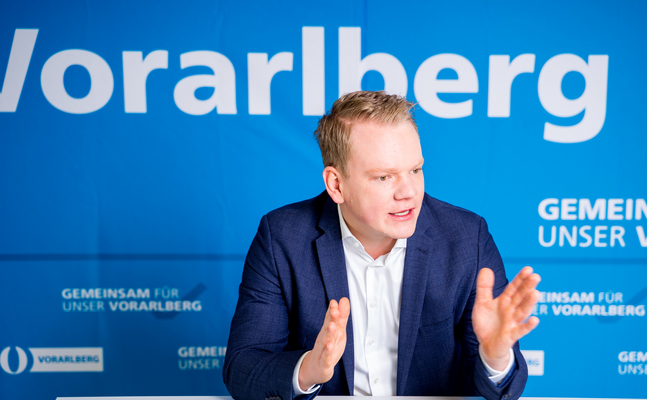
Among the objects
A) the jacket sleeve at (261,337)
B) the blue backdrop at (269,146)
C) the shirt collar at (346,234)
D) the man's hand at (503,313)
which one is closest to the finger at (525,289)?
the man's hand at (503,313)

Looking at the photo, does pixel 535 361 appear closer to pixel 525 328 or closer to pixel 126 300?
pixel 525 328

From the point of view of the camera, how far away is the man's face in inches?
55.8

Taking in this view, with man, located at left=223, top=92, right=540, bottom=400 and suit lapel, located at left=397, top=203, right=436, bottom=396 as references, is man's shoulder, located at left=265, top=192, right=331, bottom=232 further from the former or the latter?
suit lapel, located at left=397, top=203, right=436, bottom=396

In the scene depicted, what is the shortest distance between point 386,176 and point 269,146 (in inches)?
46.7

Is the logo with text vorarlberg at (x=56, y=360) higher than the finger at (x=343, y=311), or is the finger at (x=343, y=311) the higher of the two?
the finger at (x=343, y=311)

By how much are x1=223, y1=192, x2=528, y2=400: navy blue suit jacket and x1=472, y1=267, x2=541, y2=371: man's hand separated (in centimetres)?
30

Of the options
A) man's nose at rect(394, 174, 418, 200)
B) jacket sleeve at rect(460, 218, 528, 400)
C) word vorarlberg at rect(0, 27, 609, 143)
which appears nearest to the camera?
jacket sleeve at rect(460, 218, 528, 400)

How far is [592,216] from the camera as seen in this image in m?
2.50

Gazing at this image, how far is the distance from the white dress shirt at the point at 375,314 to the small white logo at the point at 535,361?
140 centimetres

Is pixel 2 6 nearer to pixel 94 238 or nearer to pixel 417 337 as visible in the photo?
pixel 94 238

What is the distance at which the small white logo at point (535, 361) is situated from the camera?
8.72 feet

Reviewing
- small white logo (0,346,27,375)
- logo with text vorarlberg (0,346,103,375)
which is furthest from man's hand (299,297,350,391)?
small white logo (0,346,27,375)

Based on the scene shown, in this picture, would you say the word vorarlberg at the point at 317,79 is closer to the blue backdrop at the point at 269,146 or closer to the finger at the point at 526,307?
the blue backdrop at the point at 269,146

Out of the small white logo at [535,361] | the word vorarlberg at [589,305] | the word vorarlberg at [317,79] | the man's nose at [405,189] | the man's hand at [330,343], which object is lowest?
the small white logo at [535,361]
